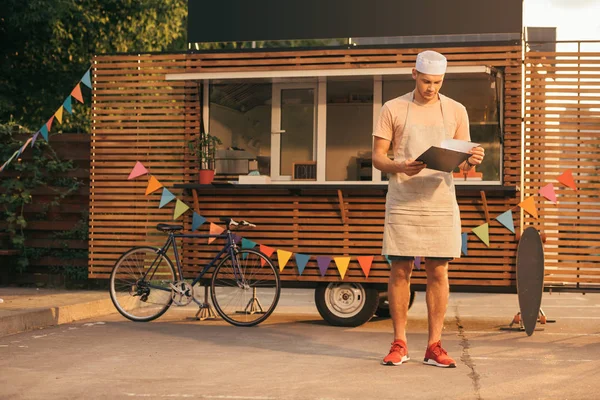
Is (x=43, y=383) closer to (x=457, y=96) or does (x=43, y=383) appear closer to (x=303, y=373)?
(x=303, y=373)

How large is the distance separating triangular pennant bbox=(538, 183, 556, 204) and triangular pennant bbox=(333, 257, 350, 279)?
2.03 meters

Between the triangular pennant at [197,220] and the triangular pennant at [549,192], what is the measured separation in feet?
11.5

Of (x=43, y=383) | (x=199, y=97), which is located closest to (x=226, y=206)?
(x=199, y=97)

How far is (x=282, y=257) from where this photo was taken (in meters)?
10.8

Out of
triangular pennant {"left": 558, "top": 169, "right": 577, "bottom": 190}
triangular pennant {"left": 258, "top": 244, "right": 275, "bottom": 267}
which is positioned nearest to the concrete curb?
triangular pennant {"left": 258, "top": 244, "right": 275, "bottom": 267}

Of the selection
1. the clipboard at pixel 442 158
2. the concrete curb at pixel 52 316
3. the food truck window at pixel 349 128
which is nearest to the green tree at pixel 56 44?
the concrete curb at pixel 52 316

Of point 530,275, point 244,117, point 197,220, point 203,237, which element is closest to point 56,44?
point 244,117

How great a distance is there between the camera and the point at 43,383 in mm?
6852

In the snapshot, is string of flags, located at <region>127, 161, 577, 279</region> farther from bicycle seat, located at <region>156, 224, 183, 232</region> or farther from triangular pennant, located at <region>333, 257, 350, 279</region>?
bicycle seat, located at <region>156, 224, 183, 232</region>

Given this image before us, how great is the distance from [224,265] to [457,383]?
13.8 ft

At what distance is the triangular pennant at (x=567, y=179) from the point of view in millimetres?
10414

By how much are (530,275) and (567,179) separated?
4.24 feet

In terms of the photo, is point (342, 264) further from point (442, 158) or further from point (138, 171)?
point (442, 158)

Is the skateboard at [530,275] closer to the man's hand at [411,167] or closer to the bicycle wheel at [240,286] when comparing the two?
the bicycle wheel at [240,286]
